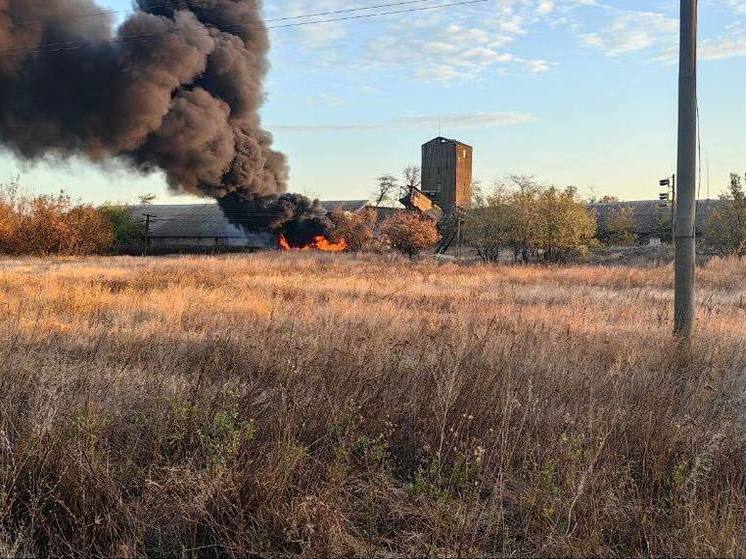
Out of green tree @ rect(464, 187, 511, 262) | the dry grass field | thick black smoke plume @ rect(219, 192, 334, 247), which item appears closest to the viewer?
the dry grass field

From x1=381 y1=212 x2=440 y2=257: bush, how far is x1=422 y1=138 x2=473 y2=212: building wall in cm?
2074

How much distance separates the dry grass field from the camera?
2689mm

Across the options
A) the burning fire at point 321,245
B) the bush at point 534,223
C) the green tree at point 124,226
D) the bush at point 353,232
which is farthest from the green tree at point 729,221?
the green tree at point 124,226

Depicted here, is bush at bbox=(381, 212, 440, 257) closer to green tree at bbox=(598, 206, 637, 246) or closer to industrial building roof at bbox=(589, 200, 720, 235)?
green tree at bbox=(598, 206, 637, 246)

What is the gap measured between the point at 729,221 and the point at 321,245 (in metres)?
27.3

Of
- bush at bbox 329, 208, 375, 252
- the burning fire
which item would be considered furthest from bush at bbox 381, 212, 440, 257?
the burning fire

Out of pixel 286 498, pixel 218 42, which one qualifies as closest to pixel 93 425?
pixel 286 498

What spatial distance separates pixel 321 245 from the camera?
4778 cm

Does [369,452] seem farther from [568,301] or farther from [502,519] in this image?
[568,301]

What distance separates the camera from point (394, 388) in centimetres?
437

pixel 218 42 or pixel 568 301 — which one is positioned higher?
pixel 218 42

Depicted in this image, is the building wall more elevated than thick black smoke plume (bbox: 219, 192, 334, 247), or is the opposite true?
Answer: the building wall

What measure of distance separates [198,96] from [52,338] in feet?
104

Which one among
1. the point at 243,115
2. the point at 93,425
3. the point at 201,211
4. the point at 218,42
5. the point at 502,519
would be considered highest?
the point at 218,42
